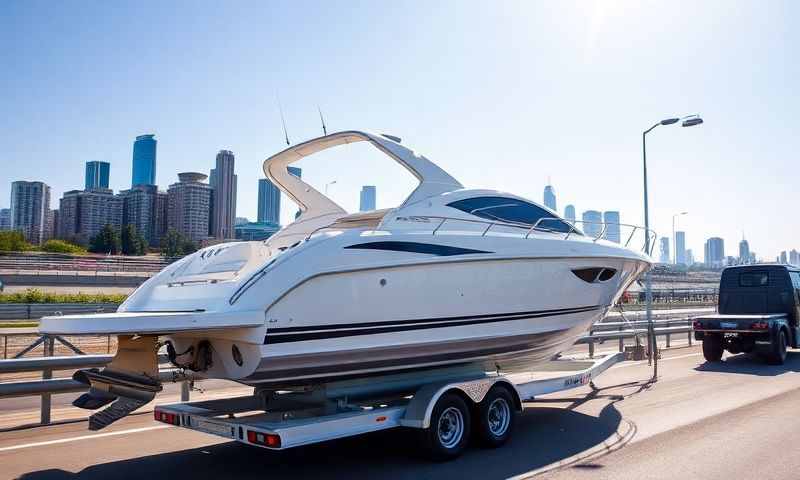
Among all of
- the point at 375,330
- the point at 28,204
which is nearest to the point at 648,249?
the point at 375,330

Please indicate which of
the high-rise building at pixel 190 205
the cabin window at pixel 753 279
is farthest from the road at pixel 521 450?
the high-rise building at pixel 190 205

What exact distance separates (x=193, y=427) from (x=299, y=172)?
14.3 ft

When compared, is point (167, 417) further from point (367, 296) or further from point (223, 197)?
point (223, 197)

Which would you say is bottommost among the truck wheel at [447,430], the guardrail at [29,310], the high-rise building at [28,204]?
the truck wheel at [447,430]

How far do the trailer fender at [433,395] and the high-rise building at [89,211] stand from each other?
147253mm

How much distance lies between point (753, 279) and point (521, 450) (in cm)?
1200

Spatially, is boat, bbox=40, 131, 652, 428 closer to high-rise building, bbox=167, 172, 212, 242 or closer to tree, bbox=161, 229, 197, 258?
tree, bbox=161, 229, 197, 258

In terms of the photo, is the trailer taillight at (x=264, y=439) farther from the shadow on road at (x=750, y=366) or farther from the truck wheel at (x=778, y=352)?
the truck wheel at (x=778, y=352)

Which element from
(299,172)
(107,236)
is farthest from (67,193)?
(299,172)

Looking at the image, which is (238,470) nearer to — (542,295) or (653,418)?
(542,295)

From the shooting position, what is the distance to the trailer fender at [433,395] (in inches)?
241

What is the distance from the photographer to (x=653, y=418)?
27.7 feet

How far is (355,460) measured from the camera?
6.52m

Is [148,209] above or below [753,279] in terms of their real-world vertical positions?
above
